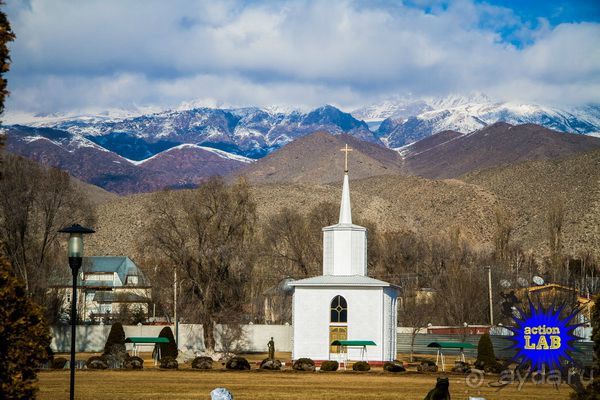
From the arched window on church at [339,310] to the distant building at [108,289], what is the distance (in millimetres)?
27591

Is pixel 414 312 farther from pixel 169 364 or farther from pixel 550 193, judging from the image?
pixel 550 193

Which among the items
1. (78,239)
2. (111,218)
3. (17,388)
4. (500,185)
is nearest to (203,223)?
(78,239)

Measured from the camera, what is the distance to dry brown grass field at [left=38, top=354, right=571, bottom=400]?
30375mm

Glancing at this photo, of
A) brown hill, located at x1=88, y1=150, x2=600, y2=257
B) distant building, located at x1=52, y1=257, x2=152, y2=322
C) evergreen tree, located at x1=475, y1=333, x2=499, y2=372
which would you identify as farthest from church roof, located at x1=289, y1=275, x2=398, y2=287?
brown hill, located at x1=88, y1=150, x2=600, y2=257

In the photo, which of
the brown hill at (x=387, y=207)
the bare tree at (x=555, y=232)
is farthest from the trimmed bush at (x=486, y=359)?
the brown hill at (x=387, y=207)

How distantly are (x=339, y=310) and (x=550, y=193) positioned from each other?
110752mm

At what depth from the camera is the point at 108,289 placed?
96812 millimetres

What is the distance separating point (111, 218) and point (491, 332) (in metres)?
103

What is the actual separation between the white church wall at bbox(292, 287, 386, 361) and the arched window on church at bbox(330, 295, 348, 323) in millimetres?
197

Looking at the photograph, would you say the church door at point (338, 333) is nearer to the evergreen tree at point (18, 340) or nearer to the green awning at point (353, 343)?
the green awning at point (353, 343)

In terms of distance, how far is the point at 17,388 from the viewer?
696 inches

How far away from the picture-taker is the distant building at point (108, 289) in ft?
270

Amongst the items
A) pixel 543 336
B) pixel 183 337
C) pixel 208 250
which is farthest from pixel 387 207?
pixel 543 336

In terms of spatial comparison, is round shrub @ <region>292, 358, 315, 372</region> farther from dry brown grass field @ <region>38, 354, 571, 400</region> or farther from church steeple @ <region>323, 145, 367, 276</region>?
church steeple @ <region>323, 145, 367, 276</region>
